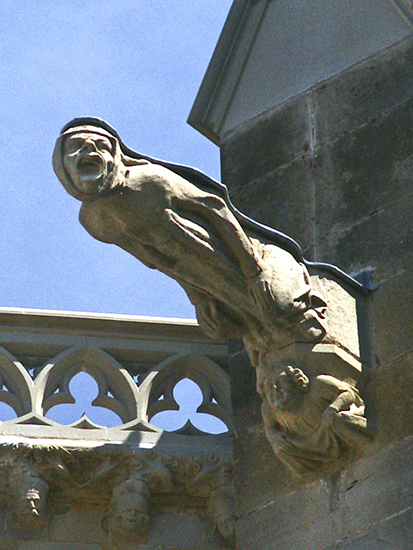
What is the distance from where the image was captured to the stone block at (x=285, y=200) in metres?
5.91

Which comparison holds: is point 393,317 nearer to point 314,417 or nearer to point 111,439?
point 314,417

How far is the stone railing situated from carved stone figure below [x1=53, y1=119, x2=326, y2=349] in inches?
35.0

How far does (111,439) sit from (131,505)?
0.70ft

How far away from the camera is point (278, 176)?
6090 millimetres

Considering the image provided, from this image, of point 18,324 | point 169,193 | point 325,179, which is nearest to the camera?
point 169,193

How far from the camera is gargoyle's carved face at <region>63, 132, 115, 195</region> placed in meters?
4.99

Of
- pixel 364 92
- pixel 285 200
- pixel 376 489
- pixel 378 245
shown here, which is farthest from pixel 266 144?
pixel 376 489

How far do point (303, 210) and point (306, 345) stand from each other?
670 millimetres

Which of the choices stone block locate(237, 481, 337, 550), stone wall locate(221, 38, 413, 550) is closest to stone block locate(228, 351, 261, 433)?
stone wall locate(221, 38, 413, 550)

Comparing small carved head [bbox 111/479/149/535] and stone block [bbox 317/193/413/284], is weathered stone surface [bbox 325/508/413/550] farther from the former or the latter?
small carved head [bbox 111/479/149/535]

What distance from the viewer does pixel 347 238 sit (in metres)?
5.75

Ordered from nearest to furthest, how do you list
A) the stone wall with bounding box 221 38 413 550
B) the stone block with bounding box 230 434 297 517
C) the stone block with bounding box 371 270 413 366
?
the stone wall with bounding box 221 38 413 550, the stone block with bounding box 371 270 413 366, the stone block with bounding box 230 434 297 517

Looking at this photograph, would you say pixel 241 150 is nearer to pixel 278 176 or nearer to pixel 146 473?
pixel 278 176

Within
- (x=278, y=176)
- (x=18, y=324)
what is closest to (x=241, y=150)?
(x=278, y=176)
